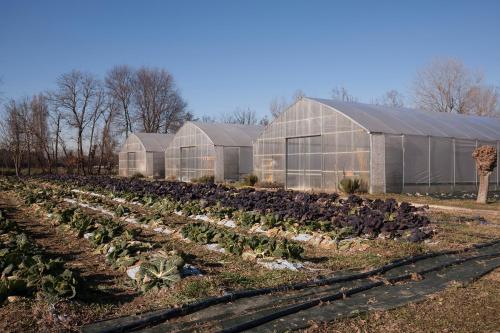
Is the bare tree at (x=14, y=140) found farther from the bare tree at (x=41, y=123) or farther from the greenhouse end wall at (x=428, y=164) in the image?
the greenhouse end wall at (x=428, y=164)

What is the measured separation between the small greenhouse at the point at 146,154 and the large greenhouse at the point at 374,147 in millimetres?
18821

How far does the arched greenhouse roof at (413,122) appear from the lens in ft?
70.1

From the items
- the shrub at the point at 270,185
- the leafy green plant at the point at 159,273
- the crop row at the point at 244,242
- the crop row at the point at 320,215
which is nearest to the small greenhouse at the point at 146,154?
the shrub at the point at 270,185

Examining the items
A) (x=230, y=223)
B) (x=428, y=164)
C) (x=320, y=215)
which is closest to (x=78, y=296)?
(x=230, y=223)

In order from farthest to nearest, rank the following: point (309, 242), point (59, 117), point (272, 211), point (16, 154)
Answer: point (59, 117) < point (16, 154) < point (272, 211) < point (309, 242)

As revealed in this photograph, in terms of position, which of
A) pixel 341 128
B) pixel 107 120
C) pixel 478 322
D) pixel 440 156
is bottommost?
pixel 478 322

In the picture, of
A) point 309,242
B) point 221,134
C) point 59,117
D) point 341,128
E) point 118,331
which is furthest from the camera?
point 59,117

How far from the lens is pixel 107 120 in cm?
6016

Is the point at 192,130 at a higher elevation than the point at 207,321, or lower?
higher

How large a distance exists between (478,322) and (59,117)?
5728cm

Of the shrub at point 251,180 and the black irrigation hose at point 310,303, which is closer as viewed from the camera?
the black irrigation hose at point 310,303

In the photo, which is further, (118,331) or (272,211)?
(272,211)

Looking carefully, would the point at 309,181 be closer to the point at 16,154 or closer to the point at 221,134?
the point at 221,134

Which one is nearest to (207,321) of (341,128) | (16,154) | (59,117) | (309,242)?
(309,242)
